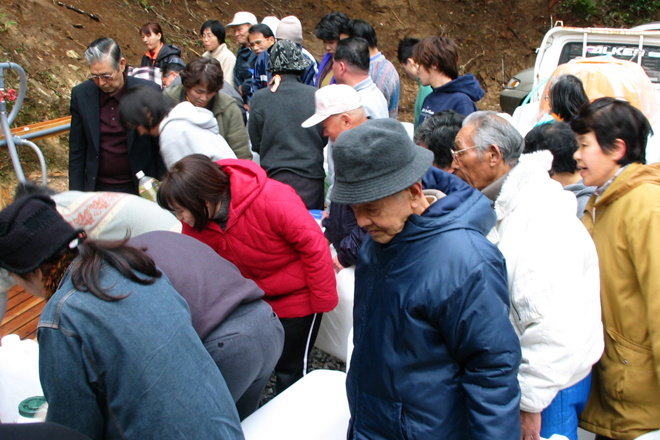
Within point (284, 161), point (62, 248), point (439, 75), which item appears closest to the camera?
point (62, 248)

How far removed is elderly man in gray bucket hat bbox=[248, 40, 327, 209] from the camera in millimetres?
3525

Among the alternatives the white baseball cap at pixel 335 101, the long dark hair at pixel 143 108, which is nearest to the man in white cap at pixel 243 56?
the long dark hair at pixel 143 108

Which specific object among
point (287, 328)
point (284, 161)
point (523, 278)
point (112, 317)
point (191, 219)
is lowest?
point (287, 328)

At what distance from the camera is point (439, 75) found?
3.81 metres

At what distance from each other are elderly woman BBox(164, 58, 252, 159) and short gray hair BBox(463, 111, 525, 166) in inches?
87.5

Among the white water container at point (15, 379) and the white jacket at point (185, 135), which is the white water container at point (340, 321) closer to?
the white jacket at point (185, 135)

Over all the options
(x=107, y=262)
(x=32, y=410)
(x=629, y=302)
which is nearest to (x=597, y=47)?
(x=629, y=302)

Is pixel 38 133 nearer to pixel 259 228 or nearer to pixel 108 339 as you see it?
pixel 259 228

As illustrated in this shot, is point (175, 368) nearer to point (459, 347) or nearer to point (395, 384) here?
point (395, 384)

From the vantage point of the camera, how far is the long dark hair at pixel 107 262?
4.40ft

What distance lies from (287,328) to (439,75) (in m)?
2.26

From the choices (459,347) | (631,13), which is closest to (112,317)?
(459,347)

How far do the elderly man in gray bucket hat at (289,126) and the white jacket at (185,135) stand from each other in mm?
495

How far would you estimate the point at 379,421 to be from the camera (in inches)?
60.1
